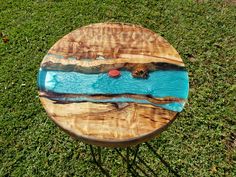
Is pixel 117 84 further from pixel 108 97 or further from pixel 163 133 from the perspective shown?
pixel 163 133

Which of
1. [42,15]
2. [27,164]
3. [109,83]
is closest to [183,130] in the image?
[109,83]

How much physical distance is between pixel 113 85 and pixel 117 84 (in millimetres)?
36

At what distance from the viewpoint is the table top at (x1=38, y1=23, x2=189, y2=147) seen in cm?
245

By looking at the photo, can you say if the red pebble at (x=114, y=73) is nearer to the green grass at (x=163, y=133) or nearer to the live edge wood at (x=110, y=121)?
the live edge wood at (x=110, y=121)

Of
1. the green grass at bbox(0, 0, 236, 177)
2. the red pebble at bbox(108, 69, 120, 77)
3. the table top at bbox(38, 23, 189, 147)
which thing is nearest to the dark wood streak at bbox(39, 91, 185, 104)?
the table top at bbox(38, 23, 189, 147)

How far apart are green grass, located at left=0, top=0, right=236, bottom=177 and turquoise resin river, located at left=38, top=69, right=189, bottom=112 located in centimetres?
118

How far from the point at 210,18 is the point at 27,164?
3531mm

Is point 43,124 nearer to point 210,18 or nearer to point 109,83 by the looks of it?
point 109,83

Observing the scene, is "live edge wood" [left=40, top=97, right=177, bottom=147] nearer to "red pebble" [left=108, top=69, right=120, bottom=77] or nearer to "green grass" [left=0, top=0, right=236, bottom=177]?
"red pebble" [left=108, top=69, right=120, bottom=77]

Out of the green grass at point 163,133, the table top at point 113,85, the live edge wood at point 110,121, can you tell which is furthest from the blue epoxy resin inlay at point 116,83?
the green grass at point 163,133

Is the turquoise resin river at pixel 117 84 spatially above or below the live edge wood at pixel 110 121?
above

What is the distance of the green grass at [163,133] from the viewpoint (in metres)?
3.58

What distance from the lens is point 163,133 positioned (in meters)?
3.82

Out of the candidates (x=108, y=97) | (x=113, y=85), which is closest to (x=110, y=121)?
(x=108, y=97)
